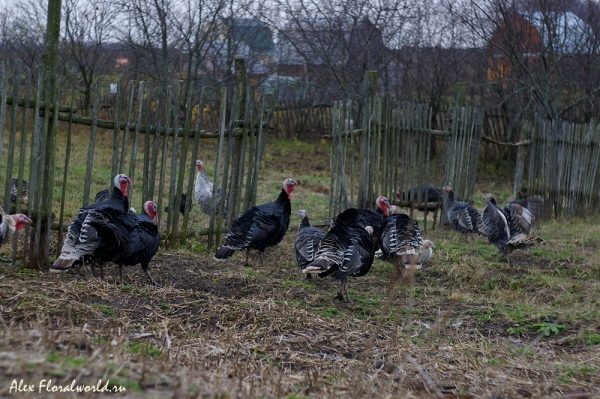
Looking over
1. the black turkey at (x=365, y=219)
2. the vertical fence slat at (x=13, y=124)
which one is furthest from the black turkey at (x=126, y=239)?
the black turkey at (x=365, y=219)

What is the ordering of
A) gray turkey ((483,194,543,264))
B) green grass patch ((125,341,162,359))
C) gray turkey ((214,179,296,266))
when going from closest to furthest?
green grass patch ((125,341,162,359)) → gray turkey ((214,179,296,266)) → gray turkey ((483,194,543,264))

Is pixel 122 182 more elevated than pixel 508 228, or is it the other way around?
pixel 122 182

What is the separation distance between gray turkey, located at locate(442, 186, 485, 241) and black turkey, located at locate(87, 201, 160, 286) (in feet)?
17.0

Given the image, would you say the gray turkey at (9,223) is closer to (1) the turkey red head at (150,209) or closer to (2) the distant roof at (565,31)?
(1) the turkey red head at (150,209)

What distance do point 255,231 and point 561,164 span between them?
7937 mm

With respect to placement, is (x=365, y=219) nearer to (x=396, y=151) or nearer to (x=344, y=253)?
(x=344, y=253)

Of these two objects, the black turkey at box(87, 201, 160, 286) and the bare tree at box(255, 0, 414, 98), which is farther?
the bare tree at box(255, 0, 414, 98)

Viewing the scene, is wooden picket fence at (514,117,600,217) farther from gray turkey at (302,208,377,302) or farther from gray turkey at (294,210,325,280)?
gray turkey at (302,208,377,302)

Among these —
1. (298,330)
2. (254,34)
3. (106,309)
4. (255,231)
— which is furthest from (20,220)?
(254,34)

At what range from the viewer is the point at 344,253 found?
689 centimetres

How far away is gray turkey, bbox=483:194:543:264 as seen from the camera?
9.03 meters

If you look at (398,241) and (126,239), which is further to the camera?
(398,241)

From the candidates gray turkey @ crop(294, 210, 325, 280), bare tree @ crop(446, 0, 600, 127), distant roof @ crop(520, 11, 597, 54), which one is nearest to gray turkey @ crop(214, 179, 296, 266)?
gray turkey @ crop(294, 210, 325, 280)

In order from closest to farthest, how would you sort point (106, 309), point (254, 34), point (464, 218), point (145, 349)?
point (145, 349) → point (106, 309) → point (464, 218) → point (254, 34)
